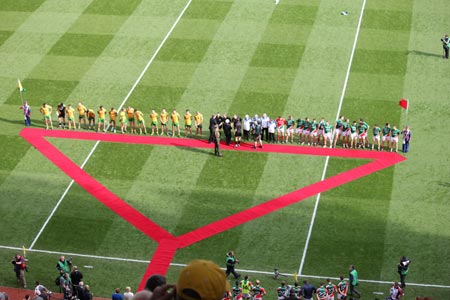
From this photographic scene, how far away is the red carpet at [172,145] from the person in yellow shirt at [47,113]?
1.21 feet

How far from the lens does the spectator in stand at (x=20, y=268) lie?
22.7 m

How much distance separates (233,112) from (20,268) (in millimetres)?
12476

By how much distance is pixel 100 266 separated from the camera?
2381 cm

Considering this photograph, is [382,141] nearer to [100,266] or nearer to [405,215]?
[405,215]

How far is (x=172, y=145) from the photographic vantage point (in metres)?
30.5

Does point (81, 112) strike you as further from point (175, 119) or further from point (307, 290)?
point (307, 290)

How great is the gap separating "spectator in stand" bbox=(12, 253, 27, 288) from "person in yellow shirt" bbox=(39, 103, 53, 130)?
31.2ft

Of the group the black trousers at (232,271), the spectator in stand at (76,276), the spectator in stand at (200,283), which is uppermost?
the spectator in stand at (200,283)

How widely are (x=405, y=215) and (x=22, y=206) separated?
516 inches

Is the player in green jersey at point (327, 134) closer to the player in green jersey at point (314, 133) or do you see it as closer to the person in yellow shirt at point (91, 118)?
the player in green jersey at point (314, 133)

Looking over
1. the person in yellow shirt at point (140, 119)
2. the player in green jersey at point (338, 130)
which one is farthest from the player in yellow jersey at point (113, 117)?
the player in green jersey at point (338, 130)

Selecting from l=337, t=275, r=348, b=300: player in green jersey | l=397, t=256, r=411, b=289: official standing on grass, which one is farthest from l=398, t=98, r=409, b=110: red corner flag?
l=337, t=275, r=348, b=300: player in green jersey

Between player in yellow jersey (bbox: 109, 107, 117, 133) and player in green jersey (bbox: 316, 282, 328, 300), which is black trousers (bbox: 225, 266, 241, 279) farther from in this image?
player in yellow jersey (bbox: 109, 107, 117, 133)

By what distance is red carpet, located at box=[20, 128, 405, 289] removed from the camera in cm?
2488
